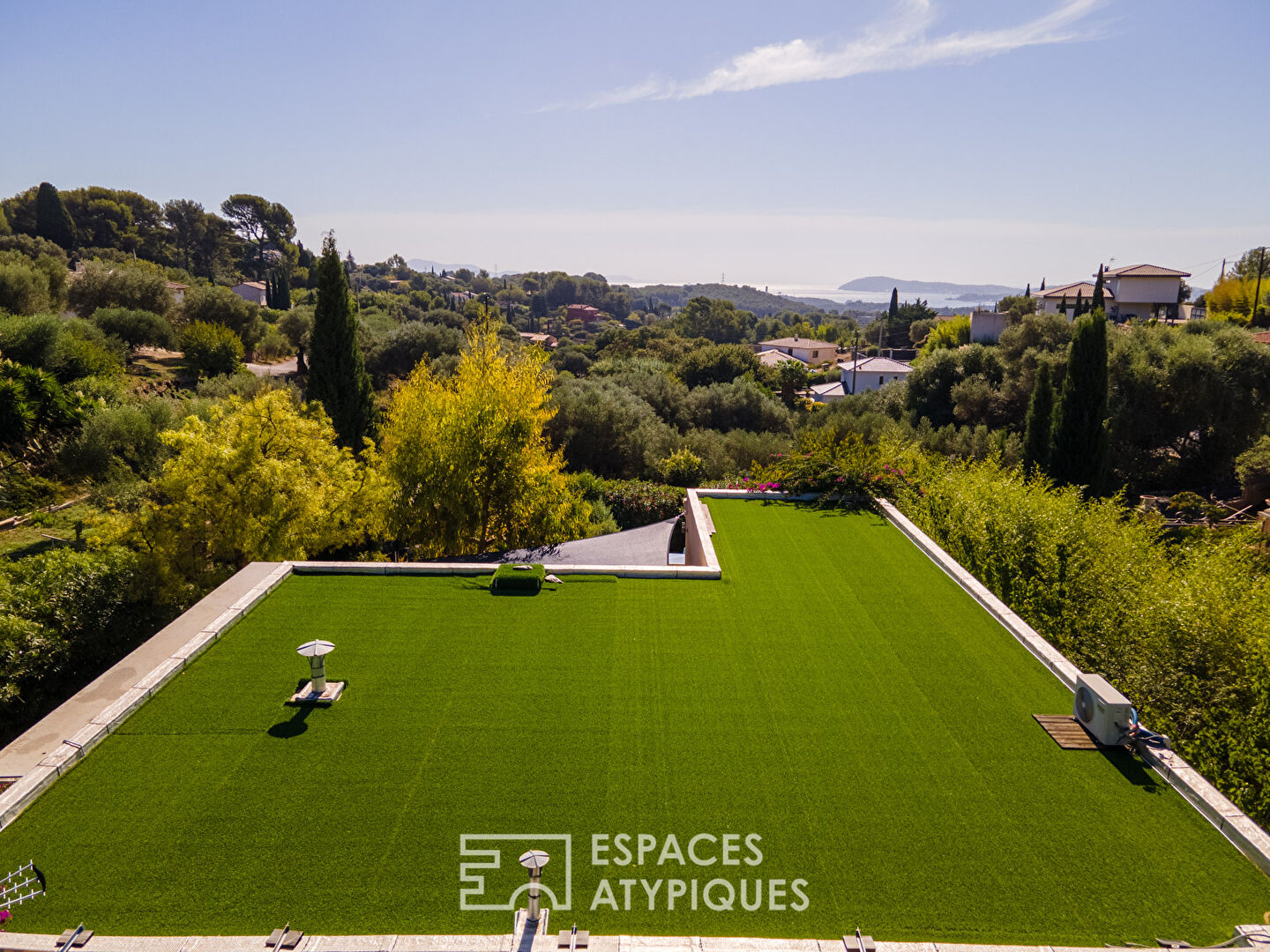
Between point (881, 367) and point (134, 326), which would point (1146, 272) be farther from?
point (134, 326)

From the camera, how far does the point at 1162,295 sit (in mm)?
42656

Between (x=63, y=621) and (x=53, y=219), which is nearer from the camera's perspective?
(x=63, y=621)

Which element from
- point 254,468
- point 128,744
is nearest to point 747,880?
point 128,744

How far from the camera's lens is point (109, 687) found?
22.4ft

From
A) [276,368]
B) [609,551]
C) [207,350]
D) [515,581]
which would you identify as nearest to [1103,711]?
[515,581]

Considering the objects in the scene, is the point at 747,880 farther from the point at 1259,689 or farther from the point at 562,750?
the point at 1259,689

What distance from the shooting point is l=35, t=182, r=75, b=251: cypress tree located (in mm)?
54638

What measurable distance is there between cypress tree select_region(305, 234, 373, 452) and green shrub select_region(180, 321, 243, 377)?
13.9 m

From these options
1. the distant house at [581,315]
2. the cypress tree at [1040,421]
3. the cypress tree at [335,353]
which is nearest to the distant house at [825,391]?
the cypress tree at [1040,421]

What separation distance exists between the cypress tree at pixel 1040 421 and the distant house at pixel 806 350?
5621 cm

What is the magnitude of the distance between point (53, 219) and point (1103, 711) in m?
75.2

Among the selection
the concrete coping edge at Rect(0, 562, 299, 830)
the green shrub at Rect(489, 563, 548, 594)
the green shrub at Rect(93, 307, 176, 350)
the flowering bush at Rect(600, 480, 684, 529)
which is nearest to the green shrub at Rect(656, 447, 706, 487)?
the flowering bush at Rect(600, 480, 684, 529)

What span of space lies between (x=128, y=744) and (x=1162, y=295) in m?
54.5

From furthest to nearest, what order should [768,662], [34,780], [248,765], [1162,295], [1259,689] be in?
[1162,295] < [768,662] < [1259,689] < [248,765] < [34,780]
